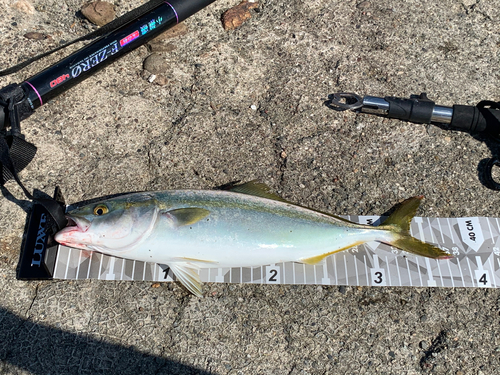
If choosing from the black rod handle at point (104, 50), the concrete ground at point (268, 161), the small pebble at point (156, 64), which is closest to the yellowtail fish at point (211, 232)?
the concrete ground at point (268, 161)

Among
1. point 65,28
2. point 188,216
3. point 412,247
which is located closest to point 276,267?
point 188,216

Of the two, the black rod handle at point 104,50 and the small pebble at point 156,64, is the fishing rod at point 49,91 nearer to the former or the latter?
the black rod handle at point 104,50

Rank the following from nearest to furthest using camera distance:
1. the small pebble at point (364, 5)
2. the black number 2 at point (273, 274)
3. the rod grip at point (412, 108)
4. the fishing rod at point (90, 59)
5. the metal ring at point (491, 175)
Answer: the black number 2 at point (273, 274), the fishing rod at point (90, 59), the metal ring at point (491, 175), the rod grip at point (412, 108), the small pebble at point (364, 5)

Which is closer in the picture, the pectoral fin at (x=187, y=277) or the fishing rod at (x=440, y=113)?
the pectoral fin at (x=187, y=277)

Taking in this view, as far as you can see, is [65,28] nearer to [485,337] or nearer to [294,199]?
[294,199]

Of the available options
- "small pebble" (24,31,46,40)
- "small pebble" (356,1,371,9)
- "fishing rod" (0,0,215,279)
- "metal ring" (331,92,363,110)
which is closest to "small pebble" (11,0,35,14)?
"small pebble" (24,31,46,40)

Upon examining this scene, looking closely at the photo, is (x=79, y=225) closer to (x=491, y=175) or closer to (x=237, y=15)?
(x=237, y=15)
